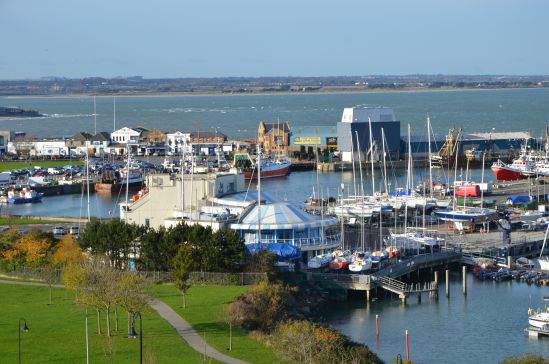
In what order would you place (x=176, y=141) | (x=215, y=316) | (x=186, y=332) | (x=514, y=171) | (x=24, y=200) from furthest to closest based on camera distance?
1. (x=176, y=141)
2. (x=514, y=171)
3. (x=24, y=200)
4. (x=215, y=316)
5. (x=186, y=332)

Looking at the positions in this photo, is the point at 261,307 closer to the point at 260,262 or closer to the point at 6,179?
the point at 260,262

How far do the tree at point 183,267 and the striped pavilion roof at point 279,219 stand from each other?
10.6ft

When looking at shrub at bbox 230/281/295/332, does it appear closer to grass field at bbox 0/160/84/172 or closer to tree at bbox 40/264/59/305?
tree at bbox 40/264/59/305

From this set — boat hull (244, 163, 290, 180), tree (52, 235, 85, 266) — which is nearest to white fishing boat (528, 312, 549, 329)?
tree (52, 235, 85, 266)

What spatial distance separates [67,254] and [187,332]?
8138 mm

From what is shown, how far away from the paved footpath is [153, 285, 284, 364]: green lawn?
0.51 ft

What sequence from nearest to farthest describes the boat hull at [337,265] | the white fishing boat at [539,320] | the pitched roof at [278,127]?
the white fishing boat at [539,320] → the boat hull at [337,265] → the pitched roof at [278,127]

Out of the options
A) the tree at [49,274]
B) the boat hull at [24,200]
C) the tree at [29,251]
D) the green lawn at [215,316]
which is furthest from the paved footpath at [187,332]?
the boat hull at [24,200]

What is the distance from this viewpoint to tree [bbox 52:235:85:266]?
32.6m

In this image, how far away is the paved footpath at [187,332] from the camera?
23.9 m

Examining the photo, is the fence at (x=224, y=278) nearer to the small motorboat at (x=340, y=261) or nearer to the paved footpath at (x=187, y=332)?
the paved footpath at (x=187, y=332)

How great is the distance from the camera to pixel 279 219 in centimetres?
3553

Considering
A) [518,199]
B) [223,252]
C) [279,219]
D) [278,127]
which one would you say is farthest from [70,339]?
[278,127]

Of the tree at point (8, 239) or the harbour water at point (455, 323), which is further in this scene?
the tree at point (8, 239)
